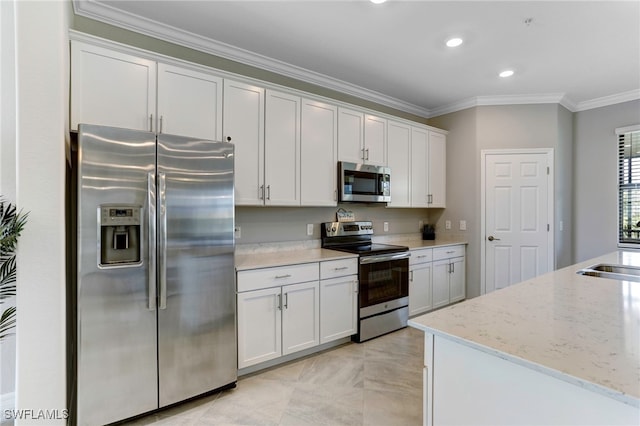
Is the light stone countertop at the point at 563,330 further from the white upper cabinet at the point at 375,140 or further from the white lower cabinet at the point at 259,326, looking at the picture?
the white upper cabinet at the point at 375,140

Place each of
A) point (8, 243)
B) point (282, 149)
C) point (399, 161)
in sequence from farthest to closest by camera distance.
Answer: point (399, 161), point (282, 149), point (8, 243)

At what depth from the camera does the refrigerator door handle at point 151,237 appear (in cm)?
197

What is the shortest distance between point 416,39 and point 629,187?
11.3 ft

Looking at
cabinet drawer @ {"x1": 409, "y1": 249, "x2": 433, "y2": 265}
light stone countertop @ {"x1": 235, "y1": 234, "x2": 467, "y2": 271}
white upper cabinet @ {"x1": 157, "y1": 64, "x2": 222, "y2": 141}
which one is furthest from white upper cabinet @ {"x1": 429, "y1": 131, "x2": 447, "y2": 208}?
white upper cabinet @ {"x1": 157, "y1": 64, "x2": 222, "y2": 141}

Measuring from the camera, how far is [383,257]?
3.26 meters

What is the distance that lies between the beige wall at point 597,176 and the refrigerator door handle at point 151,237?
16.8ft

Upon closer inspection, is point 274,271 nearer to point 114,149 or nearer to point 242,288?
point 242,288

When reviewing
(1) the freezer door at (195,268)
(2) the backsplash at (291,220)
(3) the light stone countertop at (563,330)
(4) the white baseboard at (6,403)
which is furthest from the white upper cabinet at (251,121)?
(3) the light stone countertop at (563,330)

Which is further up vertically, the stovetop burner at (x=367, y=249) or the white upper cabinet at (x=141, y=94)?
the white upper cabinet at (x=141, y=94)

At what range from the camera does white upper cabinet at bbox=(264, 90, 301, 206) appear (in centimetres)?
286

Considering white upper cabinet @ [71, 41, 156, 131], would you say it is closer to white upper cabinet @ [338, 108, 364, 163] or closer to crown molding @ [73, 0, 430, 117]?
→ crown molding @ [73, 0, 430, 117]

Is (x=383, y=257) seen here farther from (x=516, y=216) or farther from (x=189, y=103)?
(x=189, y=103)

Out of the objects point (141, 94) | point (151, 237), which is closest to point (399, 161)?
point (141, 94)

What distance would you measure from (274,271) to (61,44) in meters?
1.90
